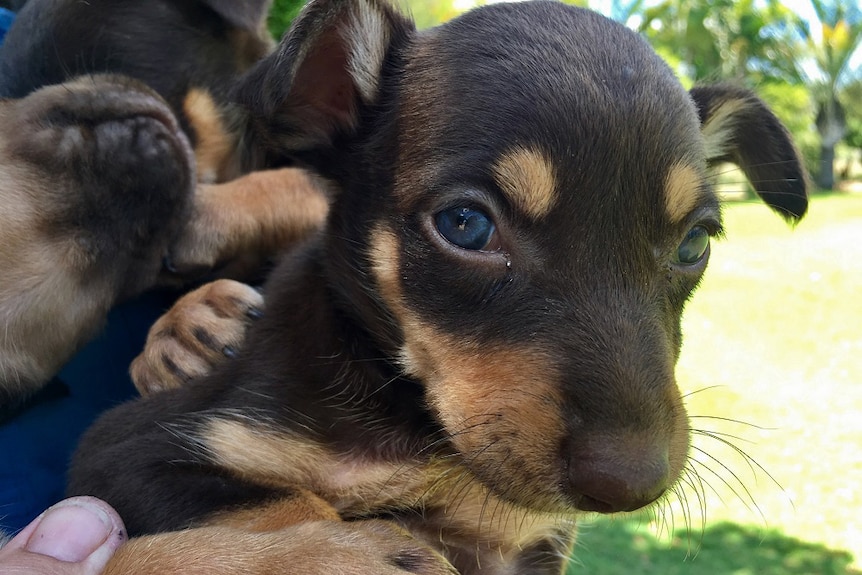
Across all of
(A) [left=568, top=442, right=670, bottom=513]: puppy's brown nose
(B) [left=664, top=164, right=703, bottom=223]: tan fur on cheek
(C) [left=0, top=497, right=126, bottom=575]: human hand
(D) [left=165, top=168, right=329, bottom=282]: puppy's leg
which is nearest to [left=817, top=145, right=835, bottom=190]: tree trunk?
(D) [left=165, top=168, right=329, bottom=282]: puppy's leg

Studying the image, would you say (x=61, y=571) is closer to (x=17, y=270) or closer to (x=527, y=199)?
(x=17, y=270)

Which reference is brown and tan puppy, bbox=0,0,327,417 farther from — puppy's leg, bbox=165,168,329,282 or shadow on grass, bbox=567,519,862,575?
shadow on grass, bbox=567,519,862,575

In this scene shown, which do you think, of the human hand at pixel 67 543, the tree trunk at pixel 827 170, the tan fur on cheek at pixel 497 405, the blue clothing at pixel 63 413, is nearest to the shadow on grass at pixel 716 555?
the blue clothing at pixel 63 413

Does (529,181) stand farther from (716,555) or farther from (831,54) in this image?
(831,54)

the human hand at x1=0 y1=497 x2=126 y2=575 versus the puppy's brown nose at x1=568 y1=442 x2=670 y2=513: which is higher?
the puppy's brown nose at x1=568 y1=442 x2=670 y2=513

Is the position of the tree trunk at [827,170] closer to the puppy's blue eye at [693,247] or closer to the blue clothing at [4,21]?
the puppy's blue eye at [693,247]

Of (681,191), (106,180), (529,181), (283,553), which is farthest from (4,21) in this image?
(681,191)
